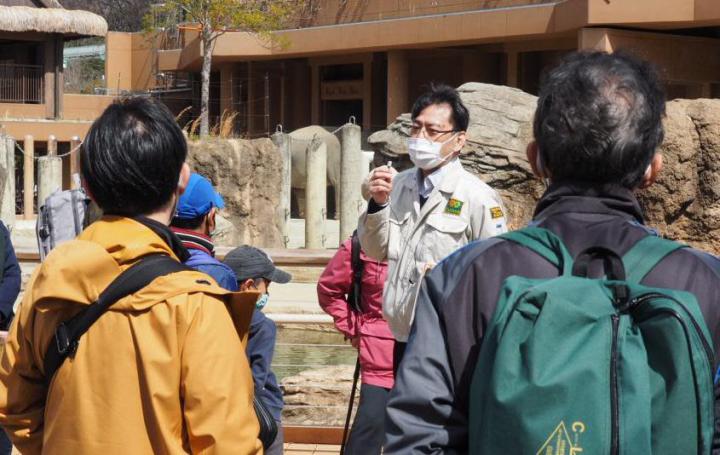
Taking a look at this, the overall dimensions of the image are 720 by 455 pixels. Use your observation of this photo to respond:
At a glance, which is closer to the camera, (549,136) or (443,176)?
(549,136)

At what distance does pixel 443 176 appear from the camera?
474 cm

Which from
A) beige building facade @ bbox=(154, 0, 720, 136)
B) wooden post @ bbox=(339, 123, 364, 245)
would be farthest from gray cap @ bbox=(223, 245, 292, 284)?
beige building facade @ bbox=(154, 0, 720, 136)

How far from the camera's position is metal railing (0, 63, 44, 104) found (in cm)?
2717

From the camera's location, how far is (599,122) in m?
→ 2.13

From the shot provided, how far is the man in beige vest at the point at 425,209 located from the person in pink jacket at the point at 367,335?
0.52m

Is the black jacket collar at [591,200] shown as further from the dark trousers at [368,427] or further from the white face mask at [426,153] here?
the dark trousers at [368,427]

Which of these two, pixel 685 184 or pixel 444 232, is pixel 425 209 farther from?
pixel 685 184

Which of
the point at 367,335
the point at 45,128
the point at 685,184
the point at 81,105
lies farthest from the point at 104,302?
the point at 81,105

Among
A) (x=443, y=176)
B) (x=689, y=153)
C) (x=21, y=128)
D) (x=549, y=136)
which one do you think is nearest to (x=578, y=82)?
(x=549, y=136)

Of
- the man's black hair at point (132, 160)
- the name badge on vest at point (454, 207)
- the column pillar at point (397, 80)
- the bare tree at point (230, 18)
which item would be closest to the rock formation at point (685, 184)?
the name badge on vest at point (454, 207)

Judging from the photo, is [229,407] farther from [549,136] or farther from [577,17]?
[577,17]

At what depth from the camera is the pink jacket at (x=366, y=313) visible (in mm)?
5258

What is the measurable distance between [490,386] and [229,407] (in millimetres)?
683

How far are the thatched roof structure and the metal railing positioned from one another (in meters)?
1.39
